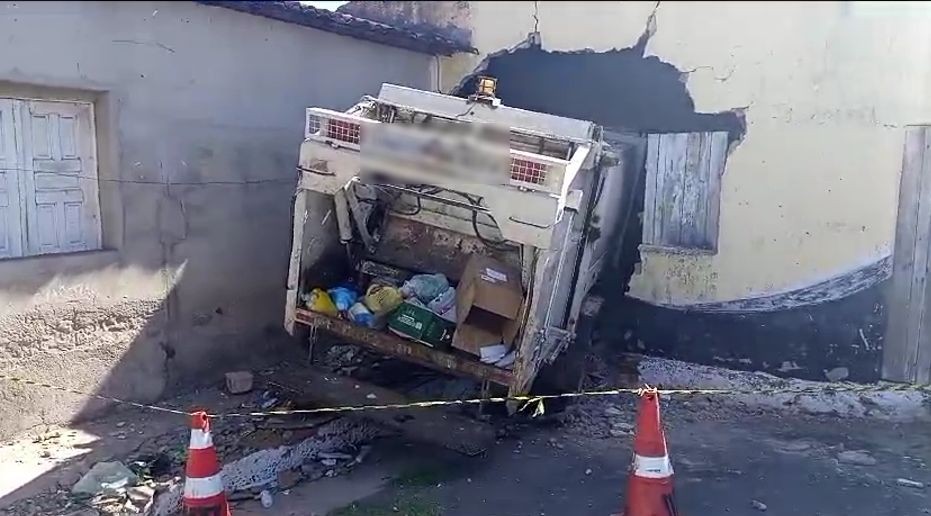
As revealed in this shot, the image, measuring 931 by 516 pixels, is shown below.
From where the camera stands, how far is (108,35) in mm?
5543

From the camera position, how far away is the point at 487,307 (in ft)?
18.0

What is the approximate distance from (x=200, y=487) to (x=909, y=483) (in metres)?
4.23

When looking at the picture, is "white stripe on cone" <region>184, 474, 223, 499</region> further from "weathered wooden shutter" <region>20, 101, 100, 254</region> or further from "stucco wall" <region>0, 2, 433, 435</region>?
"weathered wooden shutter" <region>20, 101, 100, 254</region>

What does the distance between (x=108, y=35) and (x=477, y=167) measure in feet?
8.53

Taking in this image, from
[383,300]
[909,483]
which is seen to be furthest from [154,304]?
[909,483]

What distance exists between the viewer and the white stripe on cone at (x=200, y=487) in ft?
13.9

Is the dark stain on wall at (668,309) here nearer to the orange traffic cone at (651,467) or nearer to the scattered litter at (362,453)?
the scattered litter at (362,453)

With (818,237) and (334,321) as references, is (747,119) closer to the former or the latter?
(818,237)

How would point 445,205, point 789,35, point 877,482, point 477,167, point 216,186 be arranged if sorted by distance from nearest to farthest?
point 477,167, point 877,482, point 445,205, point 216,186, point 789,35

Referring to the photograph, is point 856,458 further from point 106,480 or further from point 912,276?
point 106,480

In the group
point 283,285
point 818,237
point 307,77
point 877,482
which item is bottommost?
point 877,482

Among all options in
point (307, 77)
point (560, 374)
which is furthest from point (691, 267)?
point (307, 77)

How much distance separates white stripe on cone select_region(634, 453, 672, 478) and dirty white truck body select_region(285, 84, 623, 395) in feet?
3.79

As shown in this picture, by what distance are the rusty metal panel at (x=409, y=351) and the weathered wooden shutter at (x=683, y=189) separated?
288 cm
